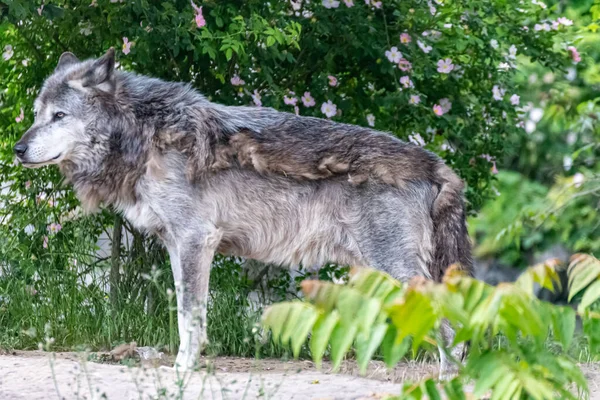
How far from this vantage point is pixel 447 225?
5.72 meters

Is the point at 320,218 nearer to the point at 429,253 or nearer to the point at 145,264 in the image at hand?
the point at 429,253

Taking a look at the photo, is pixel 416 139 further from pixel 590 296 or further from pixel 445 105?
pixel 590 296

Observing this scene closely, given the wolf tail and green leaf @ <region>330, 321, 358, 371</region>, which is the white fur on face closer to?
the wolf tail

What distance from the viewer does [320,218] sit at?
19.0ft

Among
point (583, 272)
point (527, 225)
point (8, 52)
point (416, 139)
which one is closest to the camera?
point (583, 272)

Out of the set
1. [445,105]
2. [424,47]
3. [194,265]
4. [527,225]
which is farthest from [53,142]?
[527,225]

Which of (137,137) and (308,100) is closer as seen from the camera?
(137,137)

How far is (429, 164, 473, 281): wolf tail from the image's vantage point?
5.71 m

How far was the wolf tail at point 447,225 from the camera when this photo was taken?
5.71m

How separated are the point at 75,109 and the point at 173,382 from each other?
197 cm

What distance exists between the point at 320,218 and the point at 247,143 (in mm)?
651

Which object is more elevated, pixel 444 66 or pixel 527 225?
pixel 444 66

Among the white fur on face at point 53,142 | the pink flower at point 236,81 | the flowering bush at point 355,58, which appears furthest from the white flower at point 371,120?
the white fur on face at point 53,142

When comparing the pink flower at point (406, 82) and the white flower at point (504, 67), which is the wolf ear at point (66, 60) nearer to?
the pink flower at point (406, 82)
